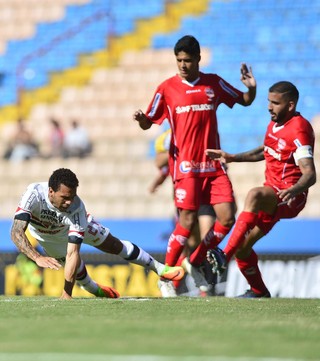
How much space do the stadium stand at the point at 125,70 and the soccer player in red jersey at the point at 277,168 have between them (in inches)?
304

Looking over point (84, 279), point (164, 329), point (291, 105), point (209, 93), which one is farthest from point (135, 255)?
Answer: point (164, 329)

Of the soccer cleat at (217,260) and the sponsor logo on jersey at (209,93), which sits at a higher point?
the sponsor logo on jersey at (209,93)

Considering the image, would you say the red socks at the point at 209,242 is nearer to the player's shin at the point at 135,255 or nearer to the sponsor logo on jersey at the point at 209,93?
the player's shin at the point at 135,255

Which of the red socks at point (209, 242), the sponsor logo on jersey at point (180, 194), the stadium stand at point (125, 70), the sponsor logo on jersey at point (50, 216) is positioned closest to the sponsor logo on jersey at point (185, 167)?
the sponsor logo on jersey at point (180, 194)

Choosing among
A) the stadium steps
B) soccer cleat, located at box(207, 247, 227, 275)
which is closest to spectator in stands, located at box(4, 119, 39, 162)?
the stadium steps

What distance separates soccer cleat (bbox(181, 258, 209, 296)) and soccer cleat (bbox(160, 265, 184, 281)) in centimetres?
36

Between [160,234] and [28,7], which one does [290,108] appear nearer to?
[160,234]

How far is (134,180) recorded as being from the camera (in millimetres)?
18688

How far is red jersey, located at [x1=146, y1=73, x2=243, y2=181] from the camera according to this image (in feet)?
31.9

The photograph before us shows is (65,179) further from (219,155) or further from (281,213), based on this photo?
(281,213)

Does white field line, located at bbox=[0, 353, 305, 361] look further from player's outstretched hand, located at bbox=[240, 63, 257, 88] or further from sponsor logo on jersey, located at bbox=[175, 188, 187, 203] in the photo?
player's outstretched hand, located at bbox=[240, 63, 257, 88]

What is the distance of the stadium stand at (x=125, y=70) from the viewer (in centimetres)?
1891

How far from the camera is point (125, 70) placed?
857 inches

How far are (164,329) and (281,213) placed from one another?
12.0 feet
